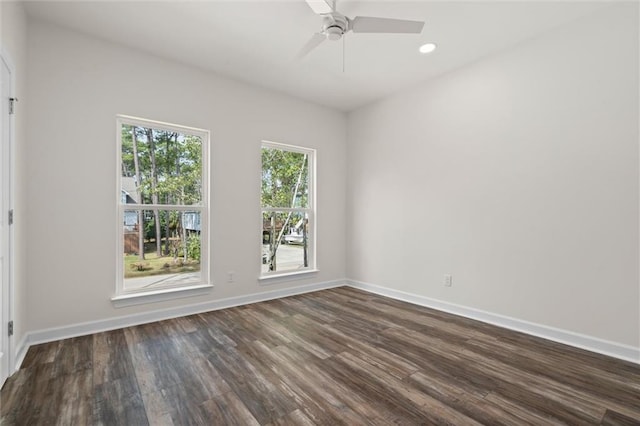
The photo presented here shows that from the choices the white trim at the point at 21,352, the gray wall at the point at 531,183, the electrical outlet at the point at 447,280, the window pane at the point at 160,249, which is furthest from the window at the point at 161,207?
the electrical outlet at the point at 447,280

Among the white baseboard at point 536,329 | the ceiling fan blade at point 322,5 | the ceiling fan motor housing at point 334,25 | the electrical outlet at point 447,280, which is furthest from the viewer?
the electrical outlet at point 447,280

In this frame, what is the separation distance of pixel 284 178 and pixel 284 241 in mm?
955

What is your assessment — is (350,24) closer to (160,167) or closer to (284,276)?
(160,167)

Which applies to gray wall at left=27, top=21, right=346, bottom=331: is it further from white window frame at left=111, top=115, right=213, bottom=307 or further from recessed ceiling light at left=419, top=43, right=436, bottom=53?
recessed ceiling light at left=419, top=43, right=436, bottom=53

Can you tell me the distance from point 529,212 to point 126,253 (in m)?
4.21

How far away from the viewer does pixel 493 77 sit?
3303 mm

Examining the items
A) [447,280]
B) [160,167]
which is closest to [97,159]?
[160,167]

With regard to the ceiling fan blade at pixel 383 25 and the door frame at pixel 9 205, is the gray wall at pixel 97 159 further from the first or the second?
the ceiling fan blade at pixel 383 25

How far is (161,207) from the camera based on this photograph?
3.45m

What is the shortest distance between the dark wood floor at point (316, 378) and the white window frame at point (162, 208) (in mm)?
330

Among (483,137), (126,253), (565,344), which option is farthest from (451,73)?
(126,253)

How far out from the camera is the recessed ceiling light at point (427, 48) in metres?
3.12

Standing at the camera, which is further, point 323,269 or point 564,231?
point 323,269

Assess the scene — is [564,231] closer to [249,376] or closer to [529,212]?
[529,212]
